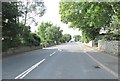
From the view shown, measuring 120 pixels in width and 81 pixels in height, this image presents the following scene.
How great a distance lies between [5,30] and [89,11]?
1226 centimetres

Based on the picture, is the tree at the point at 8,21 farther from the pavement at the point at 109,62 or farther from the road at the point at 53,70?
the pavement at the point at 109,62

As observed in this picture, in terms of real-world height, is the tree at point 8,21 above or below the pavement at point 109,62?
above

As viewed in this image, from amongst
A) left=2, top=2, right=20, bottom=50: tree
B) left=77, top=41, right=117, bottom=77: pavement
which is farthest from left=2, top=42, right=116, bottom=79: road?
left=2, top=2, right=20, bottom=50: tree

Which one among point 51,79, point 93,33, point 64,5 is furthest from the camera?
point 93,33

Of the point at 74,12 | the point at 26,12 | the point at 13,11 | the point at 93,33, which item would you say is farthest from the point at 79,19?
the point at 93,33

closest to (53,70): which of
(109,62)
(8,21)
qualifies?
(109,62)

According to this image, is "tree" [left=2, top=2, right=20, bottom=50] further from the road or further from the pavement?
the pavement

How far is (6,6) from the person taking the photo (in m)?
31.7

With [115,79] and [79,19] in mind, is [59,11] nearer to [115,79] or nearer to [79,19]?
[79,19]

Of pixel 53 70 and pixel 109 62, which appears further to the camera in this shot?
pixel 109 62

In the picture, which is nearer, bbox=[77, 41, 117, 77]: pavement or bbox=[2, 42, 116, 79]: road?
bbox=[2, 42, 116, 79]: road

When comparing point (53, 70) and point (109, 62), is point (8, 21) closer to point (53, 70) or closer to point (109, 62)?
point (109, 62)

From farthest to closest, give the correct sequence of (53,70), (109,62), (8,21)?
(8,21)
(109,62)
(53,70)

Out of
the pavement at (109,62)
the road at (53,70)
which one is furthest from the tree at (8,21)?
the pavement at (109,62)
